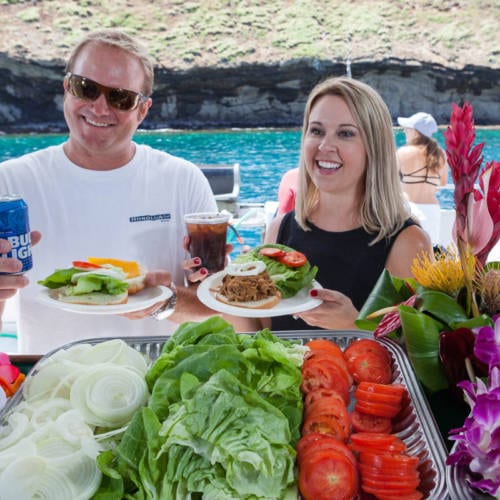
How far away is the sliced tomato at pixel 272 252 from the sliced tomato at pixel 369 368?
2.80 ft

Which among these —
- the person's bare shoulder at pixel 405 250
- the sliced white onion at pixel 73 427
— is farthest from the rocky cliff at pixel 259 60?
the sliced white onion at pixel 73 427

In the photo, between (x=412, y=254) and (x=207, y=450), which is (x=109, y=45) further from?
(x=207, y=450)

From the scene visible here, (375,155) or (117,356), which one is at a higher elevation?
(375,155)

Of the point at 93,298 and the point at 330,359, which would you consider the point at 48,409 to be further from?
the point at 93,298

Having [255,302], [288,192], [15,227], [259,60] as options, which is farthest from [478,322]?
[259,60]

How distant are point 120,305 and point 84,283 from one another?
141 millimetres

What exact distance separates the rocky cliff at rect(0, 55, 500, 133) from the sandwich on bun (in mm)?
34230

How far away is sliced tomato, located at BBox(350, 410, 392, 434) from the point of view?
3.38 ft

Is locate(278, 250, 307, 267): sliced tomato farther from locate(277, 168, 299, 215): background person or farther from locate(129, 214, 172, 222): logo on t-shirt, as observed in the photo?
locate(277, 168, 299, 215): background person

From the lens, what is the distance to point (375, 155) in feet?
7.58

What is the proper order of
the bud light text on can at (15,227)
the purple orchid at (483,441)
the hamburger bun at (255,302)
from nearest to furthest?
the purple orchid at (483,441) → the bud light text on can at (15,227) → the hamburger bun at (255,302)

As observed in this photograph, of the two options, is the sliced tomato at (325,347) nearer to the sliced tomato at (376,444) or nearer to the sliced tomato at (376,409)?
the sliced tomato at (376,409)

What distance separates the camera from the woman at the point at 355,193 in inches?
89.1

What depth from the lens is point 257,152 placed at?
27812mm
